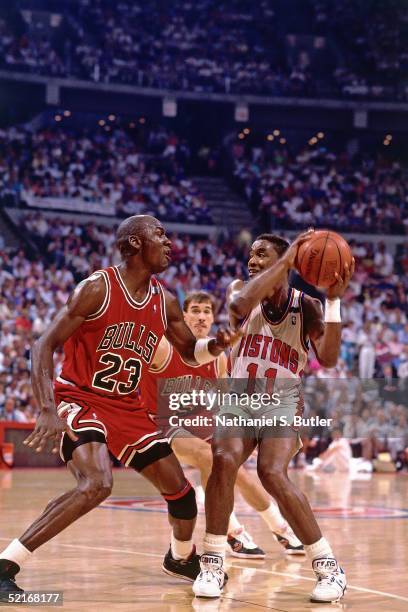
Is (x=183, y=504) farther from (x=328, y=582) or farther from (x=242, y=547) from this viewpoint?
(x=242, y=547)

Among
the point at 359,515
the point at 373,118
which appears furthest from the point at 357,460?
the point at 373,118

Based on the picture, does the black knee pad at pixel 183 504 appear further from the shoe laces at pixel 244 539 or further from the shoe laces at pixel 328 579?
the shoe laces at pixel 244 539

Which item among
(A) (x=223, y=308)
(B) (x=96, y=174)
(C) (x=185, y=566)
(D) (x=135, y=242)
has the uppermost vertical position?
(B) (x=96, y=174)

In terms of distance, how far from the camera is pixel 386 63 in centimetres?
3359

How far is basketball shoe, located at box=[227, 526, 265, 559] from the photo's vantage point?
7.62m

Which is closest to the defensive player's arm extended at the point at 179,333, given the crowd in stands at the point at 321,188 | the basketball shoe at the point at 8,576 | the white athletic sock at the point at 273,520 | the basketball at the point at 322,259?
the basketball at the point at 322,259

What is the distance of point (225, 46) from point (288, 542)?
1065 inches

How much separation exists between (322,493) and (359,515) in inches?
104

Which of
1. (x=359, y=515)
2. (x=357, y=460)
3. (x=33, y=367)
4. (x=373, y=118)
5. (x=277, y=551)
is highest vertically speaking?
(x=373, y=118)

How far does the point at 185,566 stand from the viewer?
254 inches

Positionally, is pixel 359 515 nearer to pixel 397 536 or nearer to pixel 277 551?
pixel 397 536

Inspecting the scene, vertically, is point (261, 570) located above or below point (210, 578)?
below

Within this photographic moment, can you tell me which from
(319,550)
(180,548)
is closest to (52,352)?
(180,548)

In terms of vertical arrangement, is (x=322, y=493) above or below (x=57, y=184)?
below
